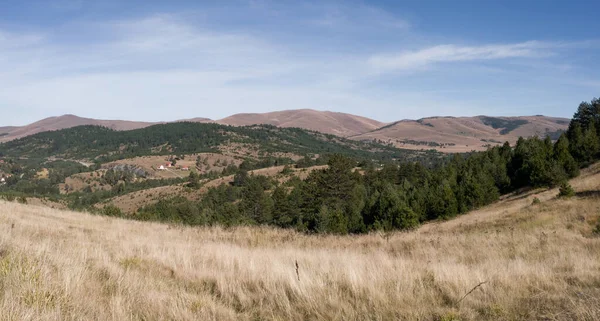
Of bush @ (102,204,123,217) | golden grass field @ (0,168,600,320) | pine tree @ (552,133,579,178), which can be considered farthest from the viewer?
pine tree @ (552,133,579,178)

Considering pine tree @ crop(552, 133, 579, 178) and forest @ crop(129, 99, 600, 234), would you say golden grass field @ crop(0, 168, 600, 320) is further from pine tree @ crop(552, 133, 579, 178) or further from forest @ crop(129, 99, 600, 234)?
pine tree @ crop(552, 133, 579, 178)

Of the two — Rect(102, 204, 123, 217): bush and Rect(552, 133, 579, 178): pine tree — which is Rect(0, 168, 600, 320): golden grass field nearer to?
Rect(102, 204, 123, 217): bush

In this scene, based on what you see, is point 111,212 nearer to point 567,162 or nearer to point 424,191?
point 424,191

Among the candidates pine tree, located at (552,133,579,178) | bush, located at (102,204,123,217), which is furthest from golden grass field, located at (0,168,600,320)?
pine tree, located at (552,133,579,178)

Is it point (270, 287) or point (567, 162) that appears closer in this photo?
point (270, 287)

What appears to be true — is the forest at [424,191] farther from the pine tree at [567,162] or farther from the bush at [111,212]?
the bush at [111,212]

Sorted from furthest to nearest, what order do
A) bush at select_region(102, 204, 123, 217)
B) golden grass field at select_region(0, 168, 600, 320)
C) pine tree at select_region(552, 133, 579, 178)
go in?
pine tree at select_region(552, 133, 579, 178)
bush at select_region(102, 204, 123, 217)
golden grass field at select_region(0, 168, 600, 320)

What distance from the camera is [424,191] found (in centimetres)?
6338

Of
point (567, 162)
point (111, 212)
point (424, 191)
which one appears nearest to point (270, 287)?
point (111, 212)

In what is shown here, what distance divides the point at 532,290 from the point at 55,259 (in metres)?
6.79

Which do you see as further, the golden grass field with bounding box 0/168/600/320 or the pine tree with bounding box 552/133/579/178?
the pine tree with bounding box 552/133/579/178

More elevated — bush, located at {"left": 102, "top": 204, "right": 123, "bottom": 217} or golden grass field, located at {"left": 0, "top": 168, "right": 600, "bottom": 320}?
golden grass field, located at {"left": 0, "top": 168, "right": 600, "bottom": 320}

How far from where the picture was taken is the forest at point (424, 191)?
51.0 m

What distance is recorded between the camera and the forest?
51.0 meters
